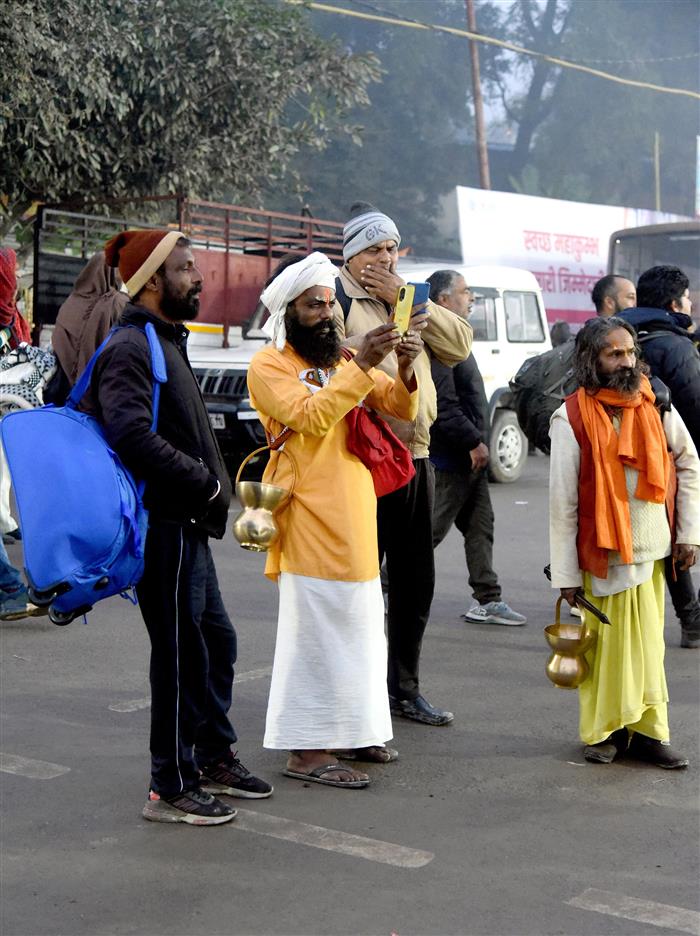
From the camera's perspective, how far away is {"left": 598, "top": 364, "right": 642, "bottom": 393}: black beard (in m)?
4.86

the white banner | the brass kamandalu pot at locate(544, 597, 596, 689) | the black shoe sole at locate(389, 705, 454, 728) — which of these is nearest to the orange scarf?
the brass kamandalu pot at locate(544, 597, 596, 689)

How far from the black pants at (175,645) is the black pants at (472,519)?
123 inches

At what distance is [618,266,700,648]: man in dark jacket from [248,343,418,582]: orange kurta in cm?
204

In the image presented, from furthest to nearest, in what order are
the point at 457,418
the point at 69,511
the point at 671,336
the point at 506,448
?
the point at 506,448 < the point at 457,418 < the point at 671,336 < the point at 69,511

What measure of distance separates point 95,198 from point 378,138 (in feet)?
88.3

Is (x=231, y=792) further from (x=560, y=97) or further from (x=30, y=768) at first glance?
(x=560, y=97)

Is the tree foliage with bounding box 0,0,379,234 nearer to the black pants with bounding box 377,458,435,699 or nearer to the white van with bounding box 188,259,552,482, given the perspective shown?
the white van with bounding box 188,259,552,482

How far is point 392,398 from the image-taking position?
15.4 ft

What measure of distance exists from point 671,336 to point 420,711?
2182 mm

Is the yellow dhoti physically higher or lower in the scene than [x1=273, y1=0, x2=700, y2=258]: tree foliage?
lower

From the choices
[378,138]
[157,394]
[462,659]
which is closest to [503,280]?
[462,659]

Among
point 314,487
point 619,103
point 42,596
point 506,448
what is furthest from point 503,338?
point 619,103

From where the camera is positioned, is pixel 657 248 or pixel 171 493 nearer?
pixel 171 493

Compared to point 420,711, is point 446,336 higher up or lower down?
higher up
